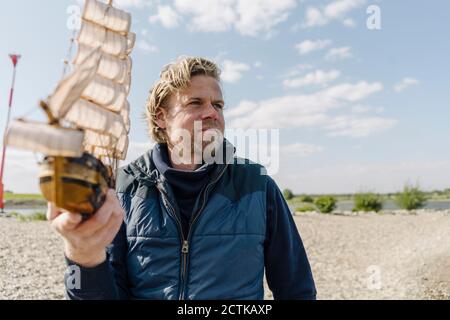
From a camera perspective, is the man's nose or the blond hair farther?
the blond hair

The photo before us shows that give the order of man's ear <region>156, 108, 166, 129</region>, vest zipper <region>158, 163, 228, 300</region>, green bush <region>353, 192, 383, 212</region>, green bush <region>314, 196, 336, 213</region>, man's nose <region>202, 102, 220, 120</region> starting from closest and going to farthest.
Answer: vest zipper <region>158, 163, 228, 300</region>, man's nose <region>202, 102, 220, 120</region>, man's ear <region>156, 108, 166, 129</region>, green bush <region>314, 196, 336, 213</region>, green bush <region>353, 192, 383, 212</region>

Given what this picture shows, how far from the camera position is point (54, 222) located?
1.45 metres

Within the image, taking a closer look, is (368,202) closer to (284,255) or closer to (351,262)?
(351,262)

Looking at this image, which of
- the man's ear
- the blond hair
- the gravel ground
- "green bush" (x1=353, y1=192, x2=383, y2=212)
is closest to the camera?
the blond hair

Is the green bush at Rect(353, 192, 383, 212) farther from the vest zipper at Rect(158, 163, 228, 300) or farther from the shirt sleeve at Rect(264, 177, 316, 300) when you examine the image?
the vest zipper at Rect(158, 163, 228, 300)

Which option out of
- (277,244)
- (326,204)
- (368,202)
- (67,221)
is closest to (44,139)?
(67,221)

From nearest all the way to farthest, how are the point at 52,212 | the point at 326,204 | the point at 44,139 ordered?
the point at 44,139 < the point at 52,212 < the point at 326,204

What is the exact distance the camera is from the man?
2.33m

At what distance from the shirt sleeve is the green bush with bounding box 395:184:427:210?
31.9 m

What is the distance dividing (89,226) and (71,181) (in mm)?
233

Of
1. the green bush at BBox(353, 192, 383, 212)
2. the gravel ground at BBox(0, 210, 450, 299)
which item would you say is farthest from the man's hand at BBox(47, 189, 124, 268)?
the green bush at BBox(353, 192, 383, 212)

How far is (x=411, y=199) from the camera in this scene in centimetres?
3109
